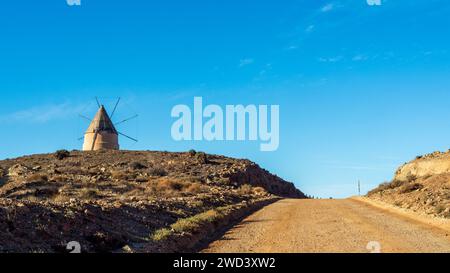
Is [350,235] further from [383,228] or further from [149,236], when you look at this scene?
[149,236]

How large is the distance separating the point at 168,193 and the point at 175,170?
27390 millimetres

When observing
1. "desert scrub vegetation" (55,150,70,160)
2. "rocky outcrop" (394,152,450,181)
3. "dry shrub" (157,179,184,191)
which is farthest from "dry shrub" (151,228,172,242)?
"desert scrub vegetation" (55,150,70,160)

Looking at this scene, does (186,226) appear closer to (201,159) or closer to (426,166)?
(426,166)

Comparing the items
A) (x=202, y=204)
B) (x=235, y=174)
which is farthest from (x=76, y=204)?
(x=235, y=174)

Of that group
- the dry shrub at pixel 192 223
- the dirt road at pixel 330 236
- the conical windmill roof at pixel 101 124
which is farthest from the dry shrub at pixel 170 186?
the conical windmill roof at pixel 101 124

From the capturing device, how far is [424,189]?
116ft

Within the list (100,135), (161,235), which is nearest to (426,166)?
(161,235)

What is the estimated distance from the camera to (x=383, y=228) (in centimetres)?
1916

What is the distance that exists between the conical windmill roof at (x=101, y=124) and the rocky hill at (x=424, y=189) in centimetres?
4986

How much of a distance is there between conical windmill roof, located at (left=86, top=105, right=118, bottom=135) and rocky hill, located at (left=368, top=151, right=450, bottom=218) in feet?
164

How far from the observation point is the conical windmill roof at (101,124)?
89625 mm

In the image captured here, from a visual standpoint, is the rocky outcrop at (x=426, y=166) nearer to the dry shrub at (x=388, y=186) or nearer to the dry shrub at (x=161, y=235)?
the dry shrub at (x=388, y=186)

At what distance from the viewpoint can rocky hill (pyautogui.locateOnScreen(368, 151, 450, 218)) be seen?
26.9 metres

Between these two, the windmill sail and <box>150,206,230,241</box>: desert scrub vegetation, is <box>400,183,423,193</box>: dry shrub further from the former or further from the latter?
the windmill sail
